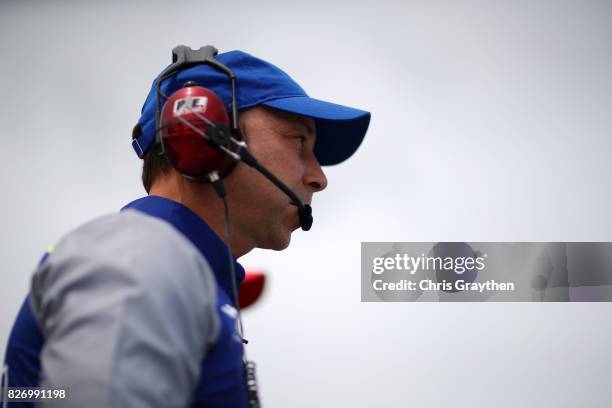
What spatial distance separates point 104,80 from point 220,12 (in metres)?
0.44

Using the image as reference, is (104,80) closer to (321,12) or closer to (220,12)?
(220,12)

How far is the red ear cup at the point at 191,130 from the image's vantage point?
0.55 m

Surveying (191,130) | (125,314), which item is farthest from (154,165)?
(125,314)

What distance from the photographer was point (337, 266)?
1398 mm

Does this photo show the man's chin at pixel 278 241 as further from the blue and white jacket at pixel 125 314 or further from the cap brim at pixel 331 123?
the blue and white jacket at pixel 125 314

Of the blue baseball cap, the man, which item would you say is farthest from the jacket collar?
the blue baseball cap

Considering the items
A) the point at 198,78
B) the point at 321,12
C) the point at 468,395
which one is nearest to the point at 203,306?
the point at 198,78

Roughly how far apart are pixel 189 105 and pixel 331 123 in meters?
0.26

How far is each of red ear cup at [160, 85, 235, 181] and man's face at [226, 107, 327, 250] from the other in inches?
2.6

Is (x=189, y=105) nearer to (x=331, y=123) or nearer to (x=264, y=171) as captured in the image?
(x=264, y=171)

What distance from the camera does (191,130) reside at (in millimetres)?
546

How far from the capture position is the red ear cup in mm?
549

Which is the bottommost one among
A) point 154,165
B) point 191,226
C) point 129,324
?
point 129,324

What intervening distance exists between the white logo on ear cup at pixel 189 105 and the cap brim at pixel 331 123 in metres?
0.12
